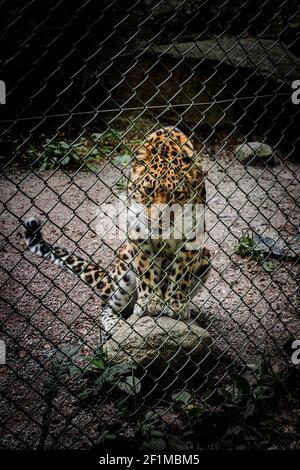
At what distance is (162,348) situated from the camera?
125 inches

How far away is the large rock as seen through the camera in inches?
124

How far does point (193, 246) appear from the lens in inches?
152

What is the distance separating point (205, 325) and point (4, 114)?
179 inches

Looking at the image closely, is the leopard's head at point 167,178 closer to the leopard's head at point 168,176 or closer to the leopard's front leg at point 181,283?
the leopard's head at point 168,176

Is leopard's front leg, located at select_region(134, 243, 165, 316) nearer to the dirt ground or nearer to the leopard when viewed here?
the leopard

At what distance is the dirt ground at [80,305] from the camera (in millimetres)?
2812

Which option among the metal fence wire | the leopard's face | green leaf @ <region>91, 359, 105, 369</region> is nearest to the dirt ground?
the metal fence wire

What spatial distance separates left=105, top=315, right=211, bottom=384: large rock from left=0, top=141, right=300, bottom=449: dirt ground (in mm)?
200

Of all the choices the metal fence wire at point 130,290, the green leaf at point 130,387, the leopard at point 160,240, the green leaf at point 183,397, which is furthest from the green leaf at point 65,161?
the green leaf at point 183,397

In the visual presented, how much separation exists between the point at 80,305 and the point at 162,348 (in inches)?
51.8

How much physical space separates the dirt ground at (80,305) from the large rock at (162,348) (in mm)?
200

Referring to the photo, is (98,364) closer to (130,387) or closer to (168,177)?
(130,387)
